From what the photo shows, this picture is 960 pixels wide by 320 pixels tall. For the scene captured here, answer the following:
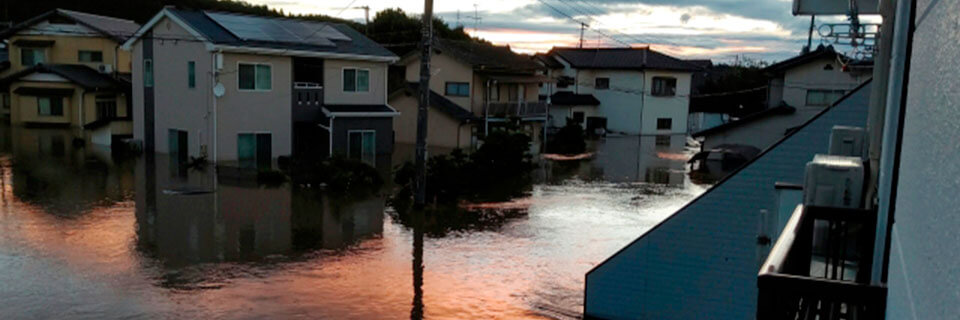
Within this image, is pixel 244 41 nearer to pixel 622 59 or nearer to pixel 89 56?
pixel 89 56

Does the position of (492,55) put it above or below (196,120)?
above

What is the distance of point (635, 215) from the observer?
1881 cm

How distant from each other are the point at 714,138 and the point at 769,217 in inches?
903

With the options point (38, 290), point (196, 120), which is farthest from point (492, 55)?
point (38, 290)

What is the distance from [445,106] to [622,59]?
1723 cm

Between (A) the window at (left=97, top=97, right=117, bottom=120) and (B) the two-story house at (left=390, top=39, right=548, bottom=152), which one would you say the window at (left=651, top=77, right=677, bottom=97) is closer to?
(B) the two-story house at (left=390, top=39, right=548, bottom=152)

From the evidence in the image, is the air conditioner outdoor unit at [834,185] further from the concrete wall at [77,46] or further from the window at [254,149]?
the concrete wall at [77,46]

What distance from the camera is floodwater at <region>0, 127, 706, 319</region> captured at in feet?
35.1

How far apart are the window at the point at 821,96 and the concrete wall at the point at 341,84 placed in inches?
703

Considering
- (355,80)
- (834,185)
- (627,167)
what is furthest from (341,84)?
(834,185)

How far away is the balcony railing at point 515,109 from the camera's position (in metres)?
37.0

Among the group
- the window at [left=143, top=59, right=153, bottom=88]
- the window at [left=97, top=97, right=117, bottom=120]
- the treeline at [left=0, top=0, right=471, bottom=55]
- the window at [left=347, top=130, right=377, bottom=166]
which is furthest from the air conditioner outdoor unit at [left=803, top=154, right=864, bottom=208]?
the treeline at [left=0, top=0, right=471, bottom=55]

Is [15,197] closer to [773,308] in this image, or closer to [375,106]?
[375,106]

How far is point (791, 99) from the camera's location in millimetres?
30984
